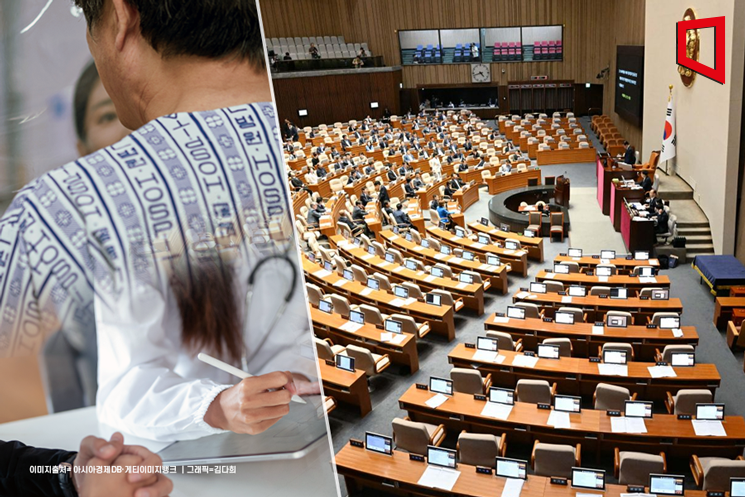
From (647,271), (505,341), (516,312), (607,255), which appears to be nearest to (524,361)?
(505,341)

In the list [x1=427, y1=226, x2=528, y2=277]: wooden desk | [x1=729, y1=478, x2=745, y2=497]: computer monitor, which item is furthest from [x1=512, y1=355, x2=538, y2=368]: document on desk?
[x1=427, y1=226, x2=528, y2=277]: wooden desk

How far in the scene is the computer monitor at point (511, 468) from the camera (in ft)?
18.4

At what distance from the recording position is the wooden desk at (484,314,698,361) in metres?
8.33

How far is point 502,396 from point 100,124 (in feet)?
19.7

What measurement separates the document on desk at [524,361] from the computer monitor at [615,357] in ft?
2.83

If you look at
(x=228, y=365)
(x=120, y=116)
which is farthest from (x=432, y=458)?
(x=120, y=116)

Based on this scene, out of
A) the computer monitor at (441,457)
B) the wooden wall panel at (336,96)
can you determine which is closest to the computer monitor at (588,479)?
the computer monitor at (441,457)

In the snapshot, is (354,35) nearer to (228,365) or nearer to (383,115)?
(383,115)

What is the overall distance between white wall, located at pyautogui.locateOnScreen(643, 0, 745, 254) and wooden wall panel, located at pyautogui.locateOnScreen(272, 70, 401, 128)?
51.1 feet

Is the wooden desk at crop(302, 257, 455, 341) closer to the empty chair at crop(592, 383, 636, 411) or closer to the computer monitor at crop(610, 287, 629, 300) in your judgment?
Result: the computer monitor at crop(610, 287, 629, 300)

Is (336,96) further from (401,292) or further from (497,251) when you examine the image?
(401,292)

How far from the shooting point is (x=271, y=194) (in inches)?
82.7

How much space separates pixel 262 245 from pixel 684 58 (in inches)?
615

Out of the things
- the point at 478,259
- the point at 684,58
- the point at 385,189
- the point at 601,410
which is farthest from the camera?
the point at 385,189
